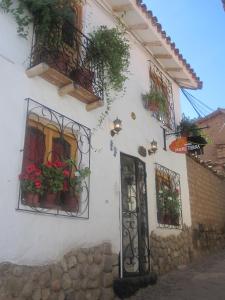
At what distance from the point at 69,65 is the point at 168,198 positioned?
417 centimetres

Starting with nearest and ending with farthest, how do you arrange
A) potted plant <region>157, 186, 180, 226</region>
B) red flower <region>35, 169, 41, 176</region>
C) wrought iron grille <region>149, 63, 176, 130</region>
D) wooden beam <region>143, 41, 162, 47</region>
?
red flower <region>35, 169, 41, 176</region> → potted plant <region>157, 186, 180, 226</region> → wooden beam <region>143, 41, 162, 47</region> → wrought iron grille <region>149, 63, 176, 130</region>

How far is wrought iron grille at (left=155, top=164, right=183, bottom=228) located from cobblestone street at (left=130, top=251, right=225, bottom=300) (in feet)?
3.72

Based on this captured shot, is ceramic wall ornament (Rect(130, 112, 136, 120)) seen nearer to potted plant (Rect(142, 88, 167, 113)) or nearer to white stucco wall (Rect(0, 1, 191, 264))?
white stucco wall (Rect(0, 1, 191, 264))

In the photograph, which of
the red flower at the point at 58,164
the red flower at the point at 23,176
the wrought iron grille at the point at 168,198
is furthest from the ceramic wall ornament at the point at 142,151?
the red flower at the point at 23,176

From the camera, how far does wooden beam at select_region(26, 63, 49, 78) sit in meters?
5.08

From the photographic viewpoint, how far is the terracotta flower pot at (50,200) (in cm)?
501

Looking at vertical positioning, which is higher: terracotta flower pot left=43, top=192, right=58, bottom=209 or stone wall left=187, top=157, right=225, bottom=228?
stone wall left=187, top=157, right=225, bottom=228

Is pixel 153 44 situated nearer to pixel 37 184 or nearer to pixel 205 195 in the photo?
pixel 205 195

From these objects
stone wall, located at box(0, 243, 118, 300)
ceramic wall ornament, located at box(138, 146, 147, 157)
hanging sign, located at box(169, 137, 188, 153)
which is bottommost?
stone wall, located at box(0, 243, 118, 300)

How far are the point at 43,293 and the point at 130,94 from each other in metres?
4.80

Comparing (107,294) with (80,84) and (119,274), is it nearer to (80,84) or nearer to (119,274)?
(119,274)

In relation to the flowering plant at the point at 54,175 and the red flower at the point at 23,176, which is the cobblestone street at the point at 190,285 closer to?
the flowering plant at the point at 54,175

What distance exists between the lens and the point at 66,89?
5652 millimetres

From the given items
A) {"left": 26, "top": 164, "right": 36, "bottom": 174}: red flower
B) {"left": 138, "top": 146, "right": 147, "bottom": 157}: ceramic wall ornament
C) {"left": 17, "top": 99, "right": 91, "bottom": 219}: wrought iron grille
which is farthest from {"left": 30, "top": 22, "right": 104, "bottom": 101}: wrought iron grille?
{"left": 138, "top": 146, "right": 147, "bottom": 157}: ceramic wall ornament
